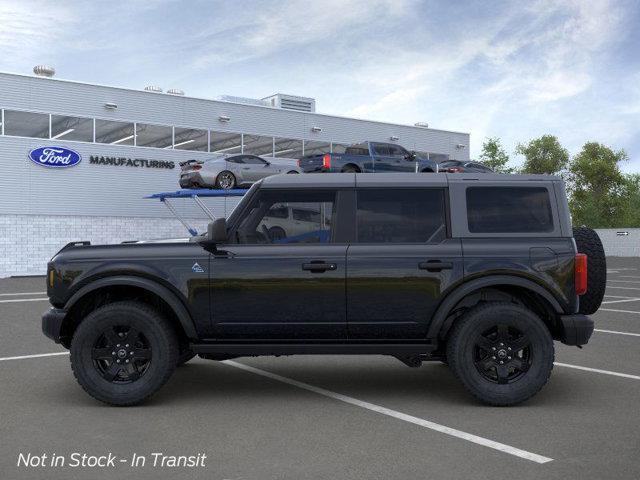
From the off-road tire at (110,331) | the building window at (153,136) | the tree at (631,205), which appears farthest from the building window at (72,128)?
the tree at (631,205)

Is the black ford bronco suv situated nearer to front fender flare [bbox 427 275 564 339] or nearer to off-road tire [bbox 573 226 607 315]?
front fender flare [bbox 427 275 564 339]

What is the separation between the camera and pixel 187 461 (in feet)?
14.7

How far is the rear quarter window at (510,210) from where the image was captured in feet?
20.2

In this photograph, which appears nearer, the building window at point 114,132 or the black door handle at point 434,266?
the black door handle at point 434,266

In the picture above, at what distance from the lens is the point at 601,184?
251ft

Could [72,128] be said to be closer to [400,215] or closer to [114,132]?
[114,132]

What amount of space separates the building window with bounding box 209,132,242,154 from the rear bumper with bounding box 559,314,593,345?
29.2 metres

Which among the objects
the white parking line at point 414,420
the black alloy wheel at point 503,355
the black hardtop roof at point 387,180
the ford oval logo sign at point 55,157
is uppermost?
the ford oval logo sign at point 55,157

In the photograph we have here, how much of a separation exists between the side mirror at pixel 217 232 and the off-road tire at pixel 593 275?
3.19 meters

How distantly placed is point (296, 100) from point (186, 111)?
26.5ft

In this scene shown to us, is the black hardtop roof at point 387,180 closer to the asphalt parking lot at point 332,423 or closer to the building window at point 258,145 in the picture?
the asphalt parking lot at point 332,423

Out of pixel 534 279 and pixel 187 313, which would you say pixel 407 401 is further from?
pixel 187 313

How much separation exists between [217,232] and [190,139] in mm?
28078

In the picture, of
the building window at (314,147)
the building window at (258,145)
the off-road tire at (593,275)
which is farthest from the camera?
the building window at (314,147)
